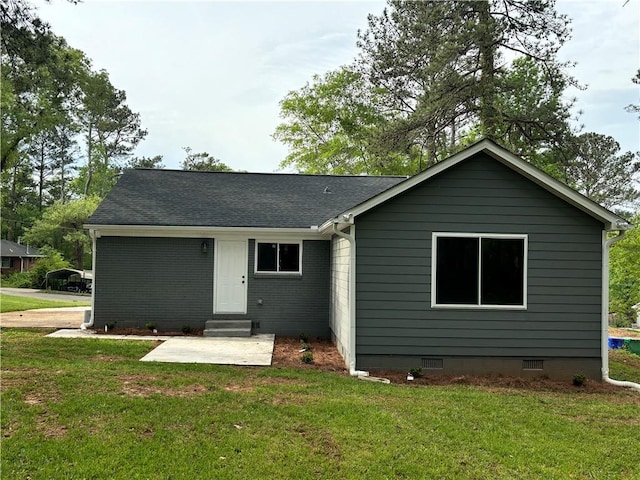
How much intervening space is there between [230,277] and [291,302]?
5.13 feet

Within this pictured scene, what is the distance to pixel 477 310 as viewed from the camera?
24.3 ft

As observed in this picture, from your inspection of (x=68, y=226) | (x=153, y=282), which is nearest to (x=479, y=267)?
(x=153, y=282)

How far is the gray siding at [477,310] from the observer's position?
24.2 ft

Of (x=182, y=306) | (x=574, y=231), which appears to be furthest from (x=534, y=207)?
(x=182, y=306)

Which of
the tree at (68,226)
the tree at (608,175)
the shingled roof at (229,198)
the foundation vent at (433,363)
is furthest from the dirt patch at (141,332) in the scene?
the tree at (68,226)

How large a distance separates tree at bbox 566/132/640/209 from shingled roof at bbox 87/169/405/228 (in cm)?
1613

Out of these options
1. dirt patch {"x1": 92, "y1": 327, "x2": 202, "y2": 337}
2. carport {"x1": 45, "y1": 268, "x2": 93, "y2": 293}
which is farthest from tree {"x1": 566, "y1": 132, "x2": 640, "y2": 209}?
carport {"x1": 45, "y1": 268, "x2": 93, "y2": 293}

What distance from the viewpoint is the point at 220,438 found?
4121mm

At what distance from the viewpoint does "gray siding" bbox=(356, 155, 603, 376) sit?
737cm

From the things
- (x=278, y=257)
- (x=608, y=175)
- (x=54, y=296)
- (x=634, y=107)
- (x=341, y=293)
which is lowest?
(x=54, y=296)

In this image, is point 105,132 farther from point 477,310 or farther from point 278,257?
point 477,310

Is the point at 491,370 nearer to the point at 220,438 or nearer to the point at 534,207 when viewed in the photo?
the point at 534,207

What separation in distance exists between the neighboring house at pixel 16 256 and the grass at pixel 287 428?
3742 centimetres

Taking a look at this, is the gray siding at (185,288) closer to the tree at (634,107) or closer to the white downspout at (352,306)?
the white downspout at (352,306)
